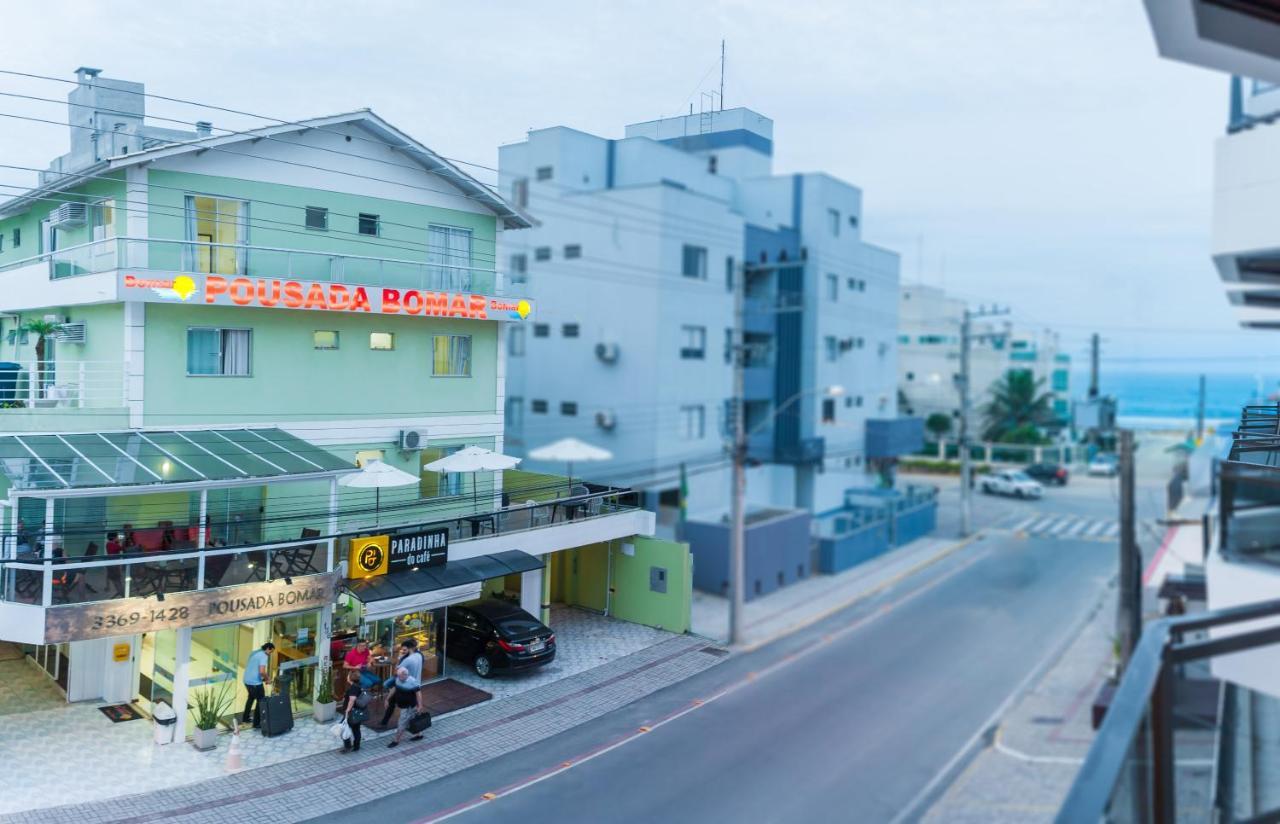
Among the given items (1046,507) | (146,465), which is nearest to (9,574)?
(146,465)

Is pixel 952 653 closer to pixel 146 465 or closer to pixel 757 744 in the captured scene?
pixel 757 744

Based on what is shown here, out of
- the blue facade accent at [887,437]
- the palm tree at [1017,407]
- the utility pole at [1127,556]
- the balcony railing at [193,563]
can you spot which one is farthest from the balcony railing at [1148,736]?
the palm tree at [1017,407]

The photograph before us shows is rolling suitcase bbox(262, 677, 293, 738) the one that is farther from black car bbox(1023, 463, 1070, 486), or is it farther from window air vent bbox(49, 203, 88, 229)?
black car bbox(1023, 463, 1070, 486)

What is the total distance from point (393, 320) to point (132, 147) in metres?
3.83

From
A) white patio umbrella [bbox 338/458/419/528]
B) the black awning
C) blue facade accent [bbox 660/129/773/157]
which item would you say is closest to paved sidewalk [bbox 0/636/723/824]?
the black awning

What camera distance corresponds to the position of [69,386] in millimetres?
11375

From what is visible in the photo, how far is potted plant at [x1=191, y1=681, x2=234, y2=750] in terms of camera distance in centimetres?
943

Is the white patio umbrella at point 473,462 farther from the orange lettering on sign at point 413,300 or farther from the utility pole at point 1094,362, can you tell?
the utility pole at point 1094,362

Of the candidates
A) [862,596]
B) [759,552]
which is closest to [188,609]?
[759,552]

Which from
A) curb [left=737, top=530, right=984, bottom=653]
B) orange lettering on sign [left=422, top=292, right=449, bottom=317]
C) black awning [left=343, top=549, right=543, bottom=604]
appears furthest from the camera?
curb [left=737, top=530, right=984, bottom=653]

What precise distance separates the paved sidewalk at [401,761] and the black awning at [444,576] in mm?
1202

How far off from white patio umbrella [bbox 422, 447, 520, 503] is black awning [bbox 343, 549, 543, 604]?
62cm

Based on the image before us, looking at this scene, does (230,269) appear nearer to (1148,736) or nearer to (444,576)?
(444,576)

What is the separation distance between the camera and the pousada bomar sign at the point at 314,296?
834 centimetres
